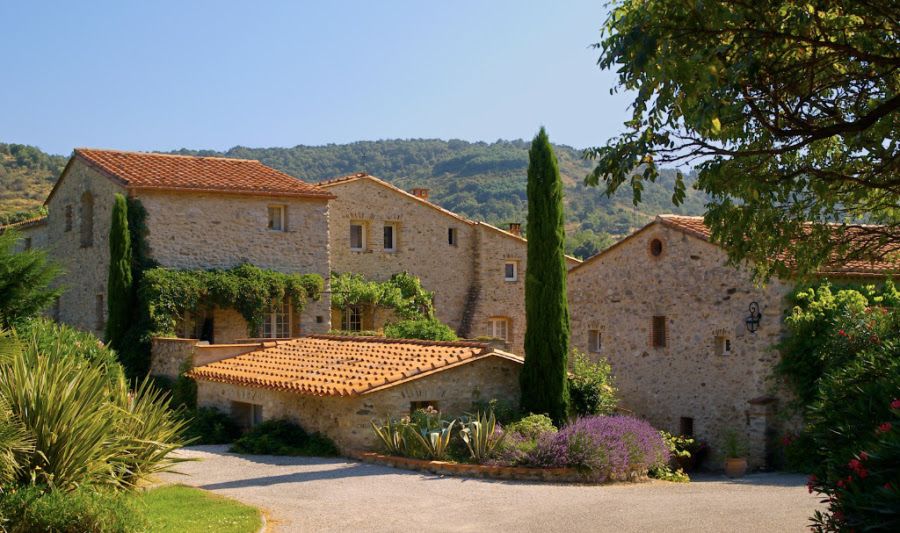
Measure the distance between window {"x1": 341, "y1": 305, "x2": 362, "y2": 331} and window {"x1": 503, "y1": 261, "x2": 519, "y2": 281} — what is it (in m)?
6.55

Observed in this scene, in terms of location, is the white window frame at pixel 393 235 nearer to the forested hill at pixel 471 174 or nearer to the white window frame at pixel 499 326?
the white window frame at pixel 499 326

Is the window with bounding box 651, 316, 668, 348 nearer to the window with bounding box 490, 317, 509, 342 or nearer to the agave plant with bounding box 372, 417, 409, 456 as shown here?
the agave plant with bounding box 372, 417, 409, 456

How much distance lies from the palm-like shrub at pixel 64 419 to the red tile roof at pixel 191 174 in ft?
54.3

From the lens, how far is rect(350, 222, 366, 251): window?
111 ft

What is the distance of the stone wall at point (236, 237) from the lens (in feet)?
90.0

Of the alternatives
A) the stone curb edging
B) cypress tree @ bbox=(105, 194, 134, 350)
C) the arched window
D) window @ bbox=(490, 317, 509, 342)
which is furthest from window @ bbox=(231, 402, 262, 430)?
window @ bbox=(490, 317, 509, 342)

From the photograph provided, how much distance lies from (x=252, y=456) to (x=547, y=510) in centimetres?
770

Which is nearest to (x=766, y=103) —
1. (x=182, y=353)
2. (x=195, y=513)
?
(x=195, y=513)

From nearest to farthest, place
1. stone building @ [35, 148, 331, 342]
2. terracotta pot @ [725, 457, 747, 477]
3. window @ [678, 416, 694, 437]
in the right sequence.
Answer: terracotta pot @ [725, 457, 747, 477], window @ [678, 416, 694, 437], stone building @ [35, 148, 331, 342]

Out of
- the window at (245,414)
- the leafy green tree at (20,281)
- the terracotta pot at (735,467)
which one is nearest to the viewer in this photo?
the leafy green tree at (20,281)

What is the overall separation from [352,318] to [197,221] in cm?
710

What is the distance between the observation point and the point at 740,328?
2198 cm

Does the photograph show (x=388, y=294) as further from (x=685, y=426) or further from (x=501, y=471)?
(x=501, y=471)

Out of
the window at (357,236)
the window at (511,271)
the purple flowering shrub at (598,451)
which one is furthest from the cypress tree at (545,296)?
the window at (511,271)
